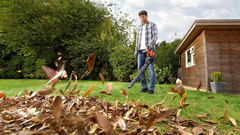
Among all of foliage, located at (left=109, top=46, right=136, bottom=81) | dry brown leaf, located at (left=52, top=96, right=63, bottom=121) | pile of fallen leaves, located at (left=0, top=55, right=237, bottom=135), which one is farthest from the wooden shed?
dry brown leaf, located at (left=52, top=96, right=63, bottom=121)

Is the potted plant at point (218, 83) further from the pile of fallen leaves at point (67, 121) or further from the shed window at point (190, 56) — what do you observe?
the pile of fallen leaves at point (67, 121)

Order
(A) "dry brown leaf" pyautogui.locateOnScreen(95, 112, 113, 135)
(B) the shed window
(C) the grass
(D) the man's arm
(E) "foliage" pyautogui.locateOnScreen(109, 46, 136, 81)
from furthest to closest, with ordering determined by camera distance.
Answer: (E) "foliage" pyautogui.locateOnScreen(109, 46, 136, 81)
(B) the shed window
(D) the man's arm
(C) the grass
(A) "dry brown leaf" pyautogui.locateOnScreen(95, 112, 113, 135)

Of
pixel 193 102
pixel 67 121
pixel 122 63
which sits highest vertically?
pixel 122 63

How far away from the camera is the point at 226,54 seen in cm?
710

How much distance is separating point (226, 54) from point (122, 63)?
254 inches

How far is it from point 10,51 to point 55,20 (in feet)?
12.9

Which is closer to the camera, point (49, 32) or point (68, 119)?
point (68, 119)

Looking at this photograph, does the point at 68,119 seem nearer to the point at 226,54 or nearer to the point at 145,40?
the point at 145,40

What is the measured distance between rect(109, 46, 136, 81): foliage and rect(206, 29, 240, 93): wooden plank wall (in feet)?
19.1

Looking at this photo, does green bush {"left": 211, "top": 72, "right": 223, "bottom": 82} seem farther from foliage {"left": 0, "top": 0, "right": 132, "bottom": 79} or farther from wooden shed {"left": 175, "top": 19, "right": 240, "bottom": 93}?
foliage {"left": 0, "top": 0, "right": 132, "bottom": 79}

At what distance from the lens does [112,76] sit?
1343cm

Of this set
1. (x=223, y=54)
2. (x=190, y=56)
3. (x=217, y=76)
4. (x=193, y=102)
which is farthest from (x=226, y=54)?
(x=193, y=102)

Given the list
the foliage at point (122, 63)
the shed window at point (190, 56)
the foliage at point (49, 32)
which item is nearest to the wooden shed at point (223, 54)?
the shed window at point (190, 56)

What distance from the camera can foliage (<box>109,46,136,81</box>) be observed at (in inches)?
491
